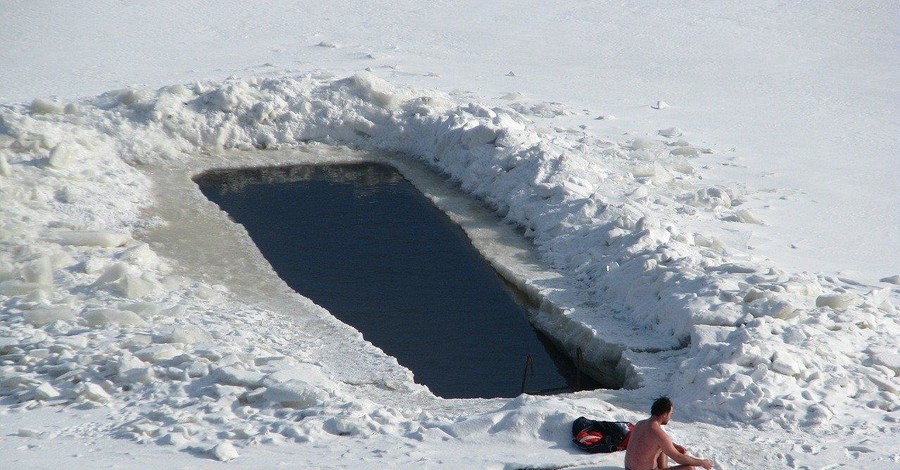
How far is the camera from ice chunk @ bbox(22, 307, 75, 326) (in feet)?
27.1

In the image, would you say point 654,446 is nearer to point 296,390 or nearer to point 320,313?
point 296,390

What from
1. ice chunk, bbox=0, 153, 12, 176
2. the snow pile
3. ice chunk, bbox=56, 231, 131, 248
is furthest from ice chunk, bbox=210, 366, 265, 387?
ice chunk, bbox=0, 153, 12, 176

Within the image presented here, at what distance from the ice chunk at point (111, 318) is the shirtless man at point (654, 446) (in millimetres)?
4374

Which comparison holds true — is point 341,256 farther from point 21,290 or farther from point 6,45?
point 6,45

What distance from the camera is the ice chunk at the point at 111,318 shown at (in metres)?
8.30

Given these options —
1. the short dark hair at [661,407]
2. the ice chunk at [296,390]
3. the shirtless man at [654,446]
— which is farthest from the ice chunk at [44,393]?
the short dark hair at [661,407]

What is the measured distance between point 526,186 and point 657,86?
20.6ft

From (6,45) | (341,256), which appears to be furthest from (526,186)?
(6,45)

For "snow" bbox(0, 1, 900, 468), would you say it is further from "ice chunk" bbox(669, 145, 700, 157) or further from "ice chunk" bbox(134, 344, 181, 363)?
"ice chunk" bbox(669, 145, 700, 157)

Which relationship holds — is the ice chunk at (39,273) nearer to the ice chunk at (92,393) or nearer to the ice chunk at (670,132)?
the ice chunk at (92,393)

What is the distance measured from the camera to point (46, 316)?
829 centimetres

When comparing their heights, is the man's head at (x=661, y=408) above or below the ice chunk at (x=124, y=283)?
below

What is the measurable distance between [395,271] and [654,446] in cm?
495

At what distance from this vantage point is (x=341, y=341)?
859 cm
